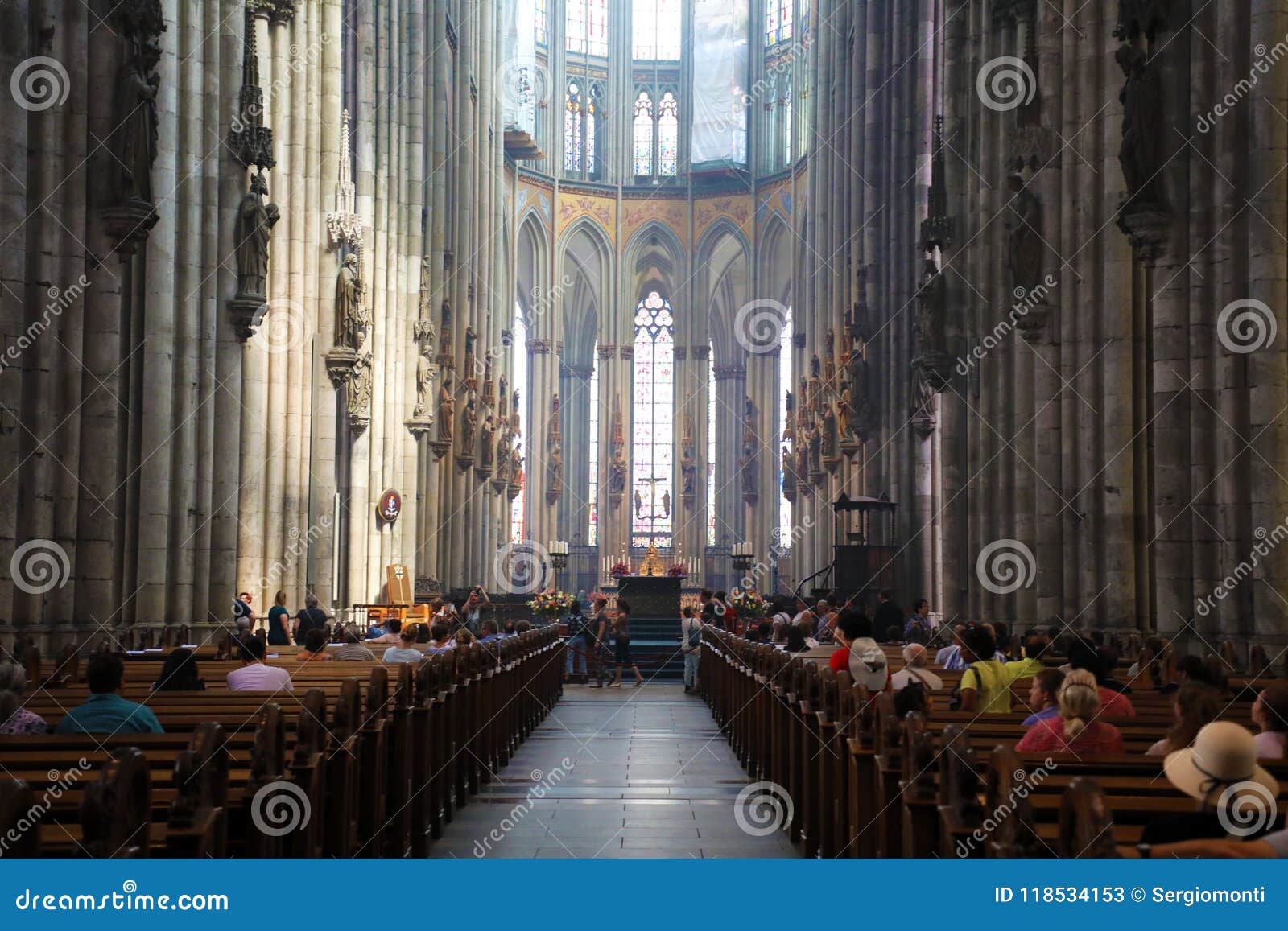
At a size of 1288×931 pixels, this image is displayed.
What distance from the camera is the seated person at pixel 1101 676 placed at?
9266 mm

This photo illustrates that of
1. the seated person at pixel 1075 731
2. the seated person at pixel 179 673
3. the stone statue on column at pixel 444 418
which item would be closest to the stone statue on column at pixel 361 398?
the stone statue on column at pixel 444 418

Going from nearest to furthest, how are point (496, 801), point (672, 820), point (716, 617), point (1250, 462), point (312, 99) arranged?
point (672, 820)
point (496, 801)
point (1250, 462)
point (312, 99)
point (716, 617)

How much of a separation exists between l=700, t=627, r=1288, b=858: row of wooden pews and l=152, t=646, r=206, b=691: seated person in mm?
4460

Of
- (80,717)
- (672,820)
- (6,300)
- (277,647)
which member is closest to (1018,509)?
(277,647)

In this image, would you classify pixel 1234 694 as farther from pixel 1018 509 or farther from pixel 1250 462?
pixel 1018 509

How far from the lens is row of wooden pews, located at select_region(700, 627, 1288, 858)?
466 cm

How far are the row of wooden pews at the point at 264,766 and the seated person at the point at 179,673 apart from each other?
18 centimetres

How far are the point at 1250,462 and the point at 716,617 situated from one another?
19480 mm

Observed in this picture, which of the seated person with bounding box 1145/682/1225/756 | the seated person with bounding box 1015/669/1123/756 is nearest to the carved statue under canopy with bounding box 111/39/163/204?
the seated person with bounding box 1015/669/1123/756

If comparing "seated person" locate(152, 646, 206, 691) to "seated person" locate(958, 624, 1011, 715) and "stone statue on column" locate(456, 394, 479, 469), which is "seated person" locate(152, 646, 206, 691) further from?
"stone statue on column" locate(456, 394, 479, 469)

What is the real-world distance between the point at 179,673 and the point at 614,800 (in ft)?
13.3

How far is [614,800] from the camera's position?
44.0 feet

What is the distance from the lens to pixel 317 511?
27594 millimetres

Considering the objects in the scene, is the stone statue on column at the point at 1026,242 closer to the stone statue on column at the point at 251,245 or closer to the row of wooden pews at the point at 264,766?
the row of wooden pews at the point at 264,766
